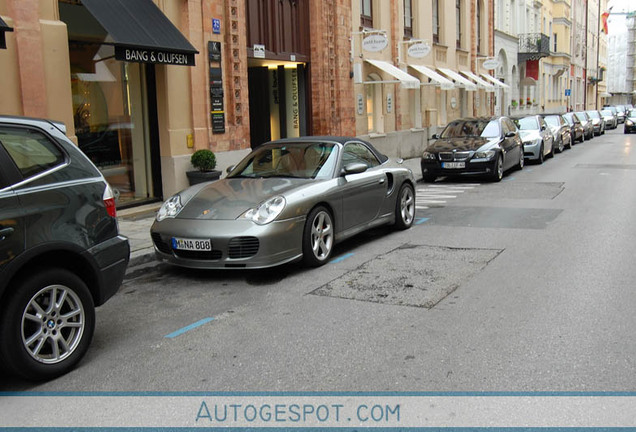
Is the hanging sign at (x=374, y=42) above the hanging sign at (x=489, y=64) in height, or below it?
below

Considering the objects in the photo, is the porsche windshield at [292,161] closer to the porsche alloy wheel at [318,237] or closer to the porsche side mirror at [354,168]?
the porsche side mirror at [354,168]

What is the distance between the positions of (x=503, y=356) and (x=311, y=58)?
14.6m

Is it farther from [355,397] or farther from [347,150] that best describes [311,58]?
[355,397]

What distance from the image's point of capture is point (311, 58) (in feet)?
59.0

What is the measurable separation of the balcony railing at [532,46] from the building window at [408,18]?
Result: 62.8 feet

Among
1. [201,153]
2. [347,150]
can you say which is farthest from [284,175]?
[201,153]

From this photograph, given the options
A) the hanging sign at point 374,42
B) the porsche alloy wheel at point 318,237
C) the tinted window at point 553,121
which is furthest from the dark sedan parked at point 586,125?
the porsche alloy wheel at point 318,237

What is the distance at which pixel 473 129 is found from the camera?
17.1 m

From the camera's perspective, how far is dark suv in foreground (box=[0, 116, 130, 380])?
4.00 metres

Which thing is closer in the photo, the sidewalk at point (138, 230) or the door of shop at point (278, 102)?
the sidewalk at point (138, 230)

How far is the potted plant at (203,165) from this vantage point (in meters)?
12.9

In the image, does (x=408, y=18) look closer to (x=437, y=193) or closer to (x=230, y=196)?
(x=437, y=193)

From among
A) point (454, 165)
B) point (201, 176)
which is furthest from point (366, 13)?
point (201, 176)

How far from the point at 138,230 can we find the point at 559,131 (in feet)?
67.8
